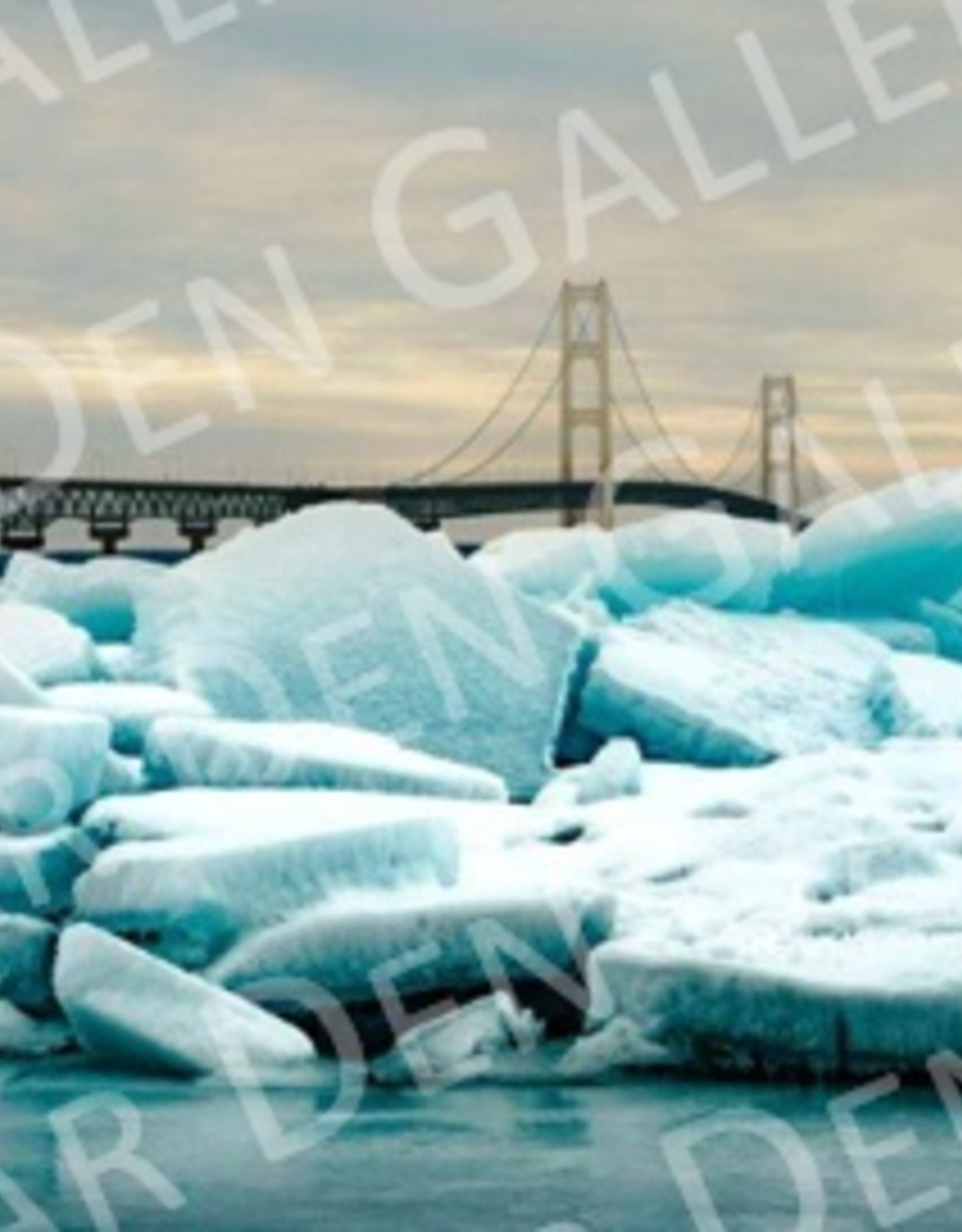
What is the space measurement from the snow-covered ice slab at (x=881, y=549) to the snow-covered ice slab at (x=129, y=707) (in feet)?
11.7

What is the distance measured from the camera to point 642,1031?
6586mm

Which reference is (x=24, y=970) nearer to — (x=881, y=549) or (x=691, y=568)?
(x=691, y=568)

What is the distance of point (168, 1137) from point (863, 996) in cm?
152

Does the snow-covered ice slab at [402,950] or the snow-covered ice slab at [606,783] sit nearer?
the snow-covered ice slab at [402,950]

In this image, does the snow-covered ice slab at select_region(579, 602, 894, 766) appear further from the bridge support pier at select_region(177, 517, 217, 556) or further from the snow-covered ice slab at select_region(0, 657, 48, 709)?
the bridge support pier at select_region(177, 517, 217, 556)

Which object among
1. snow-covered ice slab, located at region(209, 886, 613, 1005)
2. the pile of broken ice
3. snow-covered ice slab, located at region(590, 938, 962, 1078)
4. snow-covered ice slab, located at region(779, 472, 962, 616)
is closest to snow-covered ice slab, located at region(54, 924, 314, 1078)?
the pile of broken ice

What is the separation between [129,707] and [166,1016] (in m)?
2.43

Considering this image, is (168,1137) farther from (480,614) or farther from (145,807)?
(480,614)

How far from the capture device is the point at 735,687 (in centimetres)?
1070

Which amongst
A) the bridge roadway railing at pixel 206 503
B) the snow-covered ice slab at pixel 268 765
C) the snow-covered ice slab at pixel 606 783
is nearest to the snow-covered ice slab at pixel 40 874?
the snow-covered ice slab at pixel 268 765

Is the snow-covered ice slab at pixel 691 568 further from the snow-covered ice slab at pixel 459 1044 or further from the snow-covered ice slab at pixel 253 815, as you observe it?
the snow-covered ice slab at pixel 459 1044

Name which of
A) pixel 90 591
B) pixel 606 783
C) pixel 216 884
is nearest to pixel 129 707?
pixel 606 783

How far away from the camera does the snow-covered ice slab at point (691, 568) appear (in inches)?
469

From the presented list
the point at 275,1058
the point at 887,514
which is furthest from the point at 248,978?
the point at 887,514
